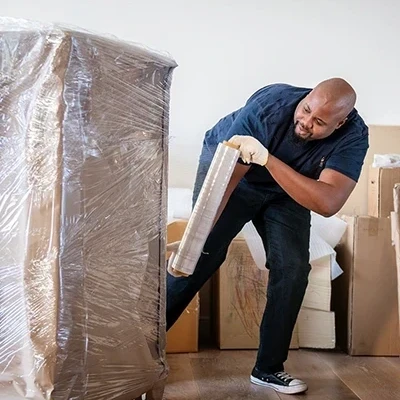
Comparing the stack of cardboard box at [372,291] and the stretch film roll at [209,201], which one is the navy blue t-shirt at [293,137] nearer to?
the stretch film roll at [209,201]

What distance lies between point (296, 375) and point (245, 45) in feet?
4.83

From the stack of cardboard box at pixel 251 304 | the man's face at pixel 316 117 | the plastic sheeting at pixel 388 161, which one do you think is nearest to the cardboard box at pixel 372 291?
the stack of cardboard box at pixel 251 304

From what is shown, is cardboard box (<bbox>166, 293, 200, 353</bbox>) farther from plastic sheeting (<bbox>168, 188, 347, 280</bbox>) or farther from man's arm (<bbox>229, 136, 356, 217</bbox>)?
man's arm (<bbox>229, 136, 356, 217</bbox>)

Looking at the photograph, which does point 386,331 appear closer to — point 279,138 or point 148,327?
point 279,138

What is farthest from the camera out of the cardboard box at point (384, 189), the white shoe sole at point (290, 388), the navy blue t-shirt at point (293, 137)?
the cardboard box at point (384, 189)

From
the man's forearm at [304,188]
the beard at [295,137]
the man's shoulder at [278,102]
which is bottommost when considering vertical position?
the man's forearm at [304,188]

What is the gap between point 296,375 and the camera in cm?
224

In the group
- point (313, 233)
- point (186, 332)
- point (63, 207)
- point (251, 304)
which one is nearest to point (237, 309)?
point (251, 304)

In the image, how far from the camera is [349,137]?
1.91m

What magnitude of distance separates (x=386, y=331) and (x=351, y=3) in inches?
57.9

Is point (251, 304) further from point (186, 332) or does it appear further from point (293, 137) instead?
point (293, 137)

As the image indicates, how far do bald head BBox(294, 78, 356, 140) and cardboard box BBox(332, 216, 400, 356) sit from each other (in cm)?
84

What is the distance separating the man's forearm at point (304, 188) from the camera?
5.78 ft

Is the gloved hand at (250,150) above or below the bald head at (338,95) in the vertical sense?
below
